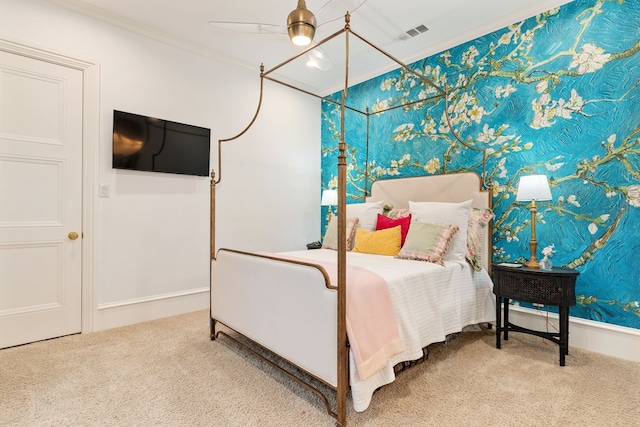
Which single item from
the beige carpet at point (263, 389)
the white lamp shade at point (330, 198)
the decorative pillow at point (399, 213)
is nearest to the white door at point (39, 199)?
the beige carpet at point (263, 389)

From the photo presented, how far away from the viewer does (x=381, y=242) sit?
2895 mm

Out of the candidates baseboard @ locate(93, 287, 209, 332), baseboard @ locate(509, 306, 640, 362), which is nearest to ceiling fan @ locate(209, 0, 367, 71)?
baseboard @ locate(93, 287, 209, 332)

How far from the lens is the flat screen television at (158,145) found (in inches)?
116

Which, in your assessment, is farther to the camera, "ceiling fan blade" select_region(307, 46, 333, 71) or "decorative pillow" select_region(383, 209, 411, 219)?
"decorative pillow" select_region(383, 209, 411, 219)

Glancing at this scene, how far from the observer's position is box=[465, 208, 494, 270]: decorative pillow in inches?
105

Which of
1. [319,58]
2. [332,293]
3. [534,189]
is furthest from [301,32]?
[534,189]

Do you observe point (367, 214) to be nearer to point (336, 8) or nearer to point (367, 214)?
point (367, 214)

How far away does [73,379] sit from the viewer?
6.54ft

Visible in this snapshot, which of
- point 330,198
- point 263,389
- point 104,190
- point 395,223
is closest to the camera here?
point 263,389

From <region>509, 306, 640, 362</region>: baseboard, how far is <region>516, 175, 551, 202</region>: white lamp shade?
0.99m

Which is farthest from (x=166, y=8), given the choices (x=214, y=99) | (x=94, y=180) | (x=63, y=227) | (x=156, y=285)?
(x=156, y=285)

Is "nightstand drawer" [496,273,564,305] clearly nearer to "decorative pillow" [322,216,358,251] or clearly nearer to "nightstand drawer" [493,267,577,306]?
"nightstand drawer" [493,267,577,306]

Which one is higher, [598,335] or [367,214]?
[367,214]

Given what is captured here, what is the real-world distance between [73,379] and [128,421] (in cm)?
70
